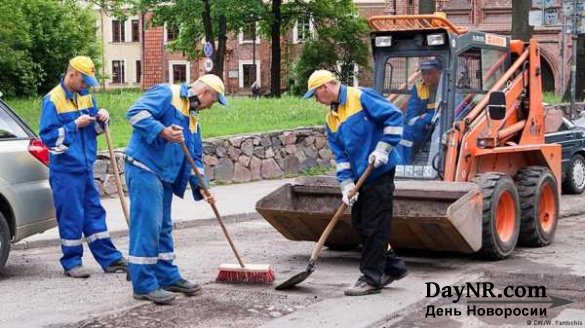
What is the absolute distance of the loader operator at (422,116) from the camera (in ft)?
33.9

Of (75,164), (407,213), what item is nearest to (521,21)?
(407,213)

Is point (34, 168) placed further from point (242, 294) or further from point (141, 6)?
point (141, 6)

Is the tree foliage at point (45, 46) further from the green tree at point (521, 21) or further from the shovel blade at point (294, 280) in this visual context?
the shovel blade at point (294, 280)

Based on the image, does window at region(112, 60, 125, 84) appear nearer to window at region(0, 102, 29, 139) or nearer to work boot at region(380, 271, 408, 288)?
window at region(0, 102, 29, 139)

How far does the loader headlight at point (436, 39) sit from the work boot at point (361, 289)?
10.2 feet

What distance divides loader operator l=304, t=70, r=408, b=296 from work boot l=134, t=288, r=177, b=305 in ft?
4.59

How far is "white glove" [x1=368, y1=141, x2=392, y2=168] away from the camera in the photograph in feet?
25.7

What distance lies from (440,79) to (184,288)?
377cm

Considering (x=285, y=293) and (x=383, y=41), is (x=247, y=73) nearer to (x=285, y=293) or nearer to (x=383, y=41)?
(x=383, y=41)

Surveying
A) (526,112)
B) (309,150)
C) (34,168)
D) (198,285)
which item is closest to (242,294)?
(198,285)

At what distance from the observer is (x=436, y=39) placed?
402 inches

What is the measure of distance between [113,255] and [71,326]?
2282 mm

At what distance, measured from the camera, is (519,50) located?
11383 millimetres

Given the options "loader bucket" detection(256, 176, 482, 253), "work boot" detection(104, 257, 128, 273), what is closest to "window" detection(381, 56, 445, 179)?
"loader bucket" detection(256, 176, 482, 253)
